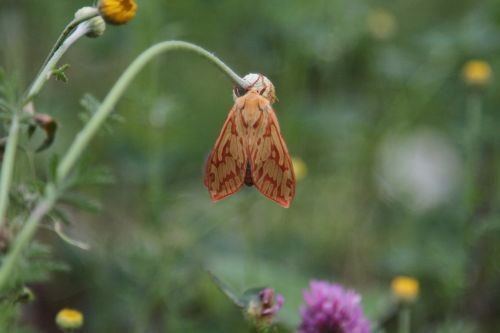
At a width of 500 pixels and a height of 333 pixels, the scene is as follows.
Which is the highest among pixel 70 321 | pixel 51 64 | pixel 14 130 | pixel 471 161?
pixel 471 161

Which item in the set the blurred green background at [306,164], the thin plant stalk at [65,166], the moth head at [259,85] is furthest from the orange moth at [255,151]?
the blurred green background at [306,164]

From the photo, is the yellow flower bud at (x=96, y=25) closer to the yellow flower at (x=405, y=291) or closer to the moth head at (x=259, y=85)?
the moth head at (x=259, y=85)

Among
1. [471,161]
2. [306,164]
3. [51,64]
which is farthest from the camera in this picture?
[306,164]

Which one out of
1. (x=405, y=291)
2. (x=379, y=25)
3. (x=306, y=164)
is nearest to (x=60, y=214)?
(x=405, y=291)

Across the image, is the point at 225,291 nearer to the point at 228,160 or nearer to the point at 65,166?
the point at 228,160

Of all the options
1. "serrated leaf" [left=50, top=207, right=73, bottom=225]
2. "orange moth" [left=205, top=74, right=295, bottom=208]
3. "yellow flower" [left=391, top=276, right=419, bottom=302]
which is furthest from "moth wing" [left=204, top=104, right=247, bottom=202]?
"yellow flower" [left=391, top=276, right=419, bottom=302]

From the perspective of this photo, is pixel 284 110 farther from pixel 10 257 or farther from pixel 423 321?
pixel 10 257

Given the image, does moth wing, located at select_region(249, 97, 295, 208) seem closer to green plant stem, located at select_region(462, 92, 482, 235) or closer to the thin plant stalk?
the thin plant stalk

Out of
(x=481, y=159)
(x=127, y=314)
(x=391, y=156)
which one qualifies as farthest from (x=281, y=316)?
(x=391, y=156)
